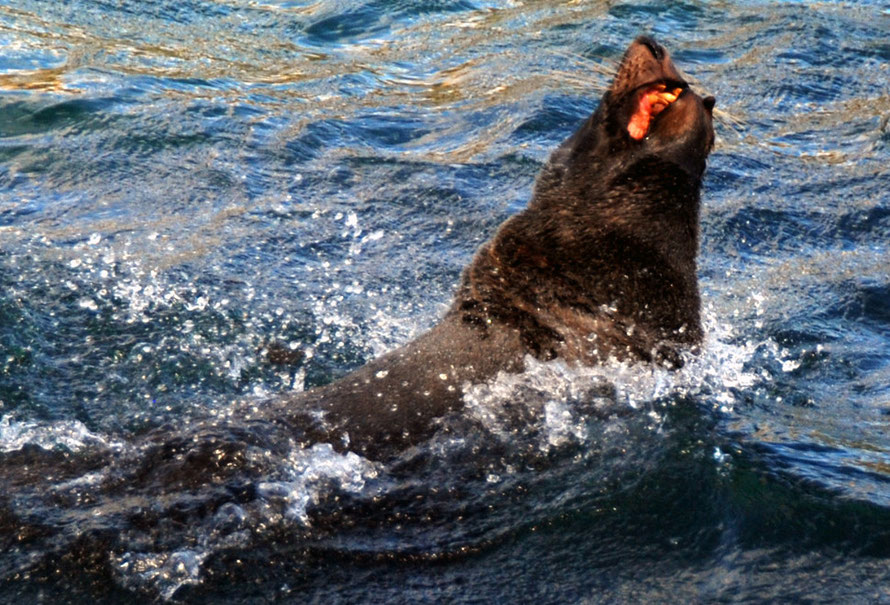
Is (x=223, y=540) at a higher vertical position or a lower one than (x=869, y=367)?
higher

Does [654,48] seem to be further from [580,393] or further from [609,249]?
[580,393]

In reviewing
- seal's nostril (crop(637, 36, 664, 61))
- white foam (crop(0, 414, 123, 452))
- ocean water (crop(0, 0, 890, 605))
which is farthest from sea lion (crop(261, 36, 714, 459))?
white foam (crop(0, 414, 123, 452))

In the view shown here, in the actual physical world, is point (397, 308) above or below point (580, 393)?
below

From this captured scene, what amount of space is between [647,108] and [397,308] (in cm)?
181

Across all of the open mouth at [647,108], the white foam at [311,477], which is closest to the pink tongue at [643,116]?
the open mouth at [647,108]

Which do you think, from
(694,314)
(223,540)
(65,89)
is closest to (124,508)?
(223,540)

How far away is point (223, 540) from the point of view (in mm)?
3312

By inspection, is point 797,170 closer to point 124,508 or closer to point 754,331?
point 754,331

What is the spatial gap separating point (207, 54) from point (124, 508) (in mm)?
6718

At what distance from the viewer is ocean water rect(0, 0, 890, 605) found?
11.1 feet

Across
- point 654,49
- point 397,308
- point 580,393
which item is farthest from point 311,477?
point 397,308

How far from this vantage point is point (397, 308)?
578 centimetres

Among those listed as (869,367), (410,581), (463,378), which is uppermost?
(463,378)

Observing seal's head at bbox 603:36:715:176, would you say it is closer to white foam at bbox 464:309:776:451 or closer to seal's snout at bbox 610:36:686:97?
seal's snout at bbox 610:36:686:97
